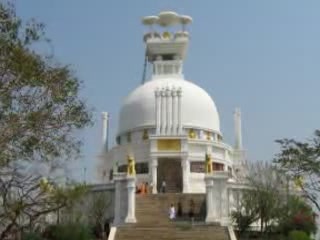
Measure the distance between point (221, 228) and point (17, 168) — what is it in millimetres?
14156

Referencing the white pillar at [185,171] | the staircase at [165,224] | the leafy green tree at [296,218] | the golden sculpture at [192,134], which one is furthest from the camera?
the golden sculpture at [192,134]

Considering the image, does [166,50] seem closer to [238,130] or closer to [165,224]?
[238,130]

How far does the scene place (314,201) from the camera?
130ft

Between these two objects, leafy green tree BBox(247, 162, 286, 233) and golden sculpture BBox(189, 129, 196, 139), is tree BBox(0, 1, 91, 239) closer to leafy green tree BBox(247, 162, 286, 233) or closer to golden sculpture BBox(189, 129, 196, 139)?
leafy green tree BBox(247, 162, 286, 233)

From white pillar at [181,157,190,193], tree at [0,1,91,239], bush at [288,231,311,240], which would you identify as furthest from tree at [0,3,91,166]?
white pillar at [181,157,190,193]

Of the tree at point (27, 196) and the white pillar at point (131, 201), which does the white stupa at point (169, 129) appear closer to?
the white pillar at point (131, 201)

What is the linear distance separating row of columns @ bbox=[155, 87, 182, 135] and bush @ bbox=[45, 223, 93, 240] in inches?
763

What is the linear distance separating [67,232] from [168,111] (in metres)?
21.4

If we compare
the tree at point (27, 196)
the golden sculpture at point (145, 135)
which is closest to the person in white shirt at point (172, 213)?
the tree at point (27, 196)

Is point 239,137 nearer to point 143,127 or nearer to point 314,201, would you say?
point 143,127

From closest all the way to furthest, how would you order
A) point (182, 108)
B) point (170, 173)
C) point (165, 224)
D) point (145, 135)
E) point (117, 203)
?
point (165, 224) → point (117, 203) → point (170, 173) → point (145, 135) → point (182, 108)

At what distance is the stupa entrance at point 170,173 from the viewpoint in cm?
5181

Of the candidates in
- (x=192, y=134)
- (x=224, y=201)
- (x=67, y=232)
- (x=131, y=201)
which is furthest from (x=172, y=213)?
(x=192, y=134)

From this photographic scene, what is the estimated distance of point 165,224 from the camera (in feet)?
123
